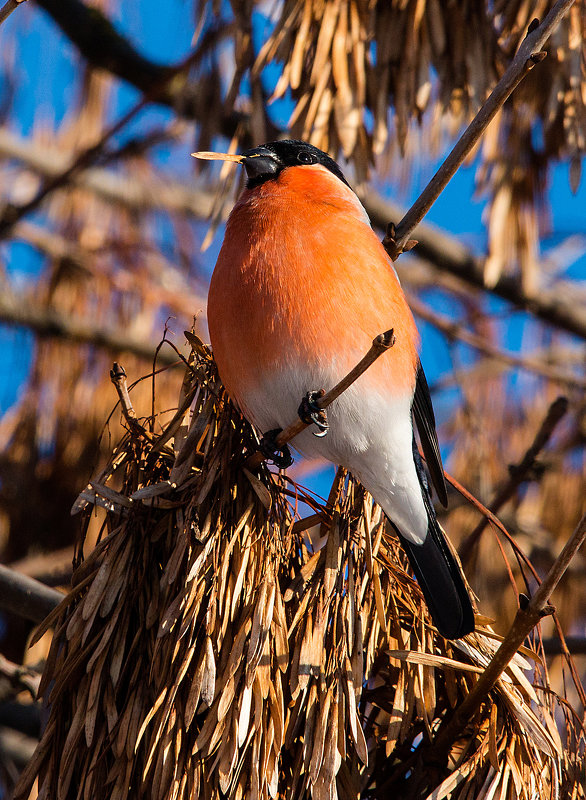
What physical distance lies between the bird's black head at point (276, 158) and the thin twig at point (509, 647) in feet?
4.31

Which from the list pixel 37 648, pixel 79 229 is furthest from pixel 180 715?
pixel 79 229

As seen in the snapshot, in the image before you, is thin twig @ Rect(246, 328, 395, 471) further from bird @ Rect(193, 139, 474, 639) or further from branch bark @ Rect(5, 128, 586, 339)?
branch bark @ Rect(5, 128, 586, 339)

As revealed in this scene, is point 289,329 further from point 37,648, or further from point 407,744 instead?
point 37,648

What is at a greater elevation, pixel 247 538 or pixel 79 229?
pixel 79 229

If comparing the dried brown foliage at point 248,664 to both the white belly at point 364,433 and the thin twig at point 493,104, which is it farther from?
the thin twig at point 493,104

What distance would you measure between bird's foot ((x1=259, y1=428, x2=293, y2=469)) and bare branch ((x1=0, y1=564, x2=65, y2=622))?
2.20 ft

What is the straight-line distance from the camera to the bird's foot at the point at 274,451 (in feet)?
6.12

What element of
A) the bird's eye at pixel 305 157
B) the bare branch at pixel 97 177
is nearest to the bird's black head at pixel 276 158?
the bird's eye at pixel 305 157

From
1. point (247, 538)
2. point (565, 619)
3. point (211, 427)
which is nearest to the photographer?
point (247, 538)

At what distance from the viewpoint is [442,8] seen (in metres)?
2.71

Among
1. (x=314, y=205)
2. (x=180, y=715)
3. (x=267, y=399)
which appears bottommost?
(x=180, y=715)

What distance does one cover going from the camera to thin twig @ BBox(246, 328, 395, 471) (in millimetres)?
1542

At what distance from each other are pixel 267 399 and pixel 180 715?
0.71 m

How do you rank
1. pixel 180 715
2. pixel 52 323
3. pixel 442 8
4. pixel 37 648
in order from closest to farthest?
1. pixel 180 715
2. pixel 442 8
3. pixel 37 648
4. pixel 52 323
